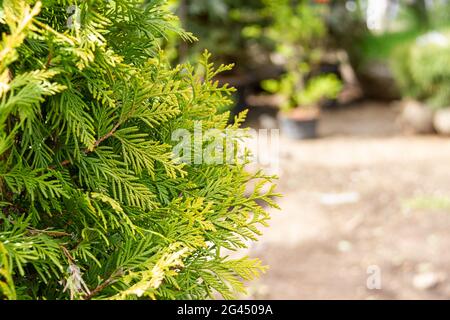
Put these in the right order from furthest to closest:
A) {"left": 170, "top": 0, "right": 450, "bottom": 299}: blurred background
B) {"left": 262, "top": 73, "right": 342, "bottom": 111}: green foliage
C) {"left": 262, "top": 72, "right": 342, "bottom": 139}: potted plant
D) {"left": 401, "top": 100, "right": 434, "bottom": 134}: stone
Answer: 1. {"left": 262, "top": 73, "right": 342, "bottom": 111}: green foliage
2. {"left": 262, "top": 72, "right": 342, "bottom": 139}: potted plant
3. {"left": 401, "top": 100, "right": 434, "bottom": 134}: stone
4. {"left": 170, "top": 0, "right": 450, "bottom": 299}: blurred background

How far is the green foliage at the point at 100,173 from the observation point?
1390 mm

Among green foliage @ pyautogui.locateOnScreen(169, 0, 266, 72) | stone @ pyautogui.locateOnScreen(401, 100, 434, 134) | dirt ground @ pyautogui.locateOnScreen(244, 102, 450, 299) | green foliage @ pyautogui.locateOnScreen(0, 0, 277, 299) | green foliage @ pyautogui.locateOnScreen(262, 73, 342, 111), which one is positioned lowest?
dirt ground @ pyautogui.locateOnScreen(244, 102, 450, 299)

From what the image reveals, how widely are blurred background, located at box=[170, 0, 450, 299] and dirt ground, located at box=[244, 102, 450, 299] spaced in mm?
15

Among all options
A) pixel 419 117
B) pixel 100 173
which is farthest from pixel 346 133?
pixel 100 173

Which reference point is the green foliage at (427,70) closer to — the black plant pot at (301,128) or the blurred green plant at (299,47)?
the blurred green plant at (299,47)

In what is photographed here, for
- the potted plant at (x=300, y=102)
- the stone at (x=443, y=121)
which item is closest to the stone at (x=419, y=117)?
the stone at (x=443, y=121)

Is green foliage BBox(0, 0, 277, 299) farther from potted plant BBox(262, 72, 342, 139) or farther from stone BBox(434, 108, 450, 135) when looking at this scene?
stone BBox(434, 108, 450, 135)

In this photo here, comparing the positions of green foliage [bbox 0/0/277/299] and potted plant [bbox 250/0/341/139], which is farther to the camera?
potted plant [bbox 250/0/341/139]

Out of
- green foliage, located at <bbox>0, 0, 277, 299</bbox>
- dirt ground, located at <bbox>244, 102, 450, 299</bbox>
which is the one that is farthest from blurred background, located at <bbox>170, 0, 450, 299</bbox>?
green foliage, located at <bbox>0, 0, 277, 299</bbox>

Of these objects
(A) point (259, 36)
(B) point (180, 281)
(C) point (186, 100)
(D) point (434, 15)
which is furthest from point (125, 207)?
(D) point (434, 15)

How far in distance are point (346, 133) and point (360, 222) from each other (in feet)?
16.0

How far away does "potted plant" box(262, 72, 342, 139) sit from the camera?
10.6 metres

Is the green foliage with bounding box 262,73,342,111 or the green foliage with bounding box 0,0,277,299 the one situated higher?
the green foliage with bounding box 262,73,342,111

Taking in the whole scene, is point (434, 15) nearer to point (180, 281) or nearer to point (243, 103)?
point (243, 103)
